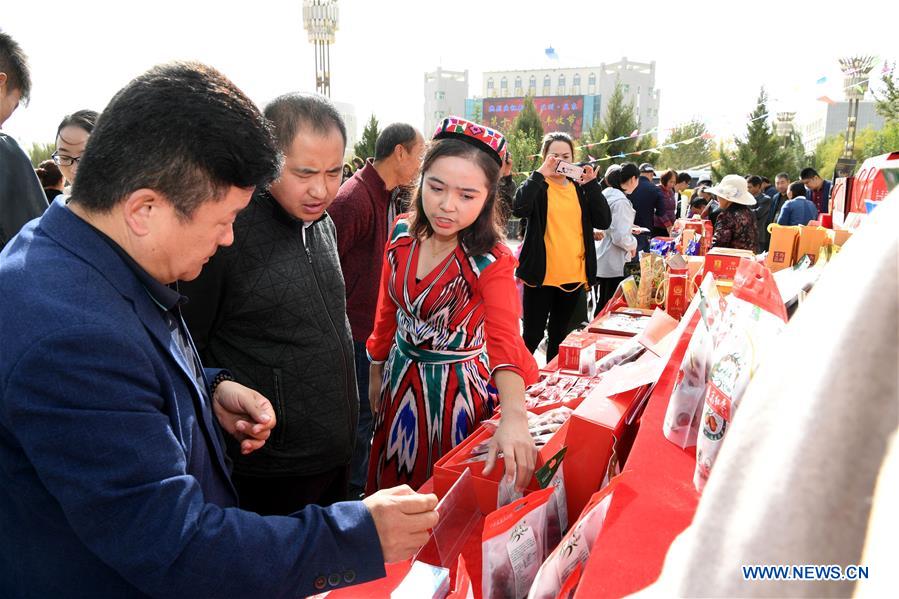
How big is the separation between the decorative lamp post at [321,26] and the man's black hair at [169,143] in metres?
36.7

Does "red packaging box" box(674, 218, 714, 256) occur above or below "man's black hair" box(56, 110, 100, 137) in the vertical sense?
below

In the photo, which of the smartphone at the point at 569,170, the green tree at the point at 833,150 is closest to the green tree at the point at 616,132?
the green tree at the point at 833,150

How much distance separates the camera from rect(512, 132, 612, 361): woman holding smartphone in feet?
13.5

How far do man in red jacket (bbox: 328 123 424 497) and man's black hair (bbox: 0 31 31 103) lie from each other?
1.48 metres

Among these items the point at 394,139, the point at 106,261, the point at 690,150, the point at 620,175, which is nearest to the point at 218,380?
the point at 106,261

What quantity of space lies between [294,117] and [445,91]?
80728 mm

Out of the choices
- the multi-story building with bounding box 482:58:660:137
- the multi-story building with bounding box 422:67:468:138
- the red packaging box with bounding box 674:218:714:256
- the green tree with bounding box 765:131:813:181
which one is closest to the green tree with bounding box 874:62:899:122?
the green tree with bounding box 765:131:813:181

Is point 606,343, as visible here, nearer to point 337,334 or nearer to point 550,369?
point 550,369

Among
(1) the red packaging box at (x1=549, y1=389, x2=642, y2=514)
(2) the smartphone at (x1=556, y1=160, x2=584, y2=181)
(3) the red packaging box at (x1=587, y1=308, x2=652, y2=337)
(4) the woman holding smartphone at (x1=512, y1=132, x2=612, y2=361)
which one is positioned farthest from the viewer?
(4) the woman holding smartphone at (x1=512, y1=132, x2=612, y2=361)

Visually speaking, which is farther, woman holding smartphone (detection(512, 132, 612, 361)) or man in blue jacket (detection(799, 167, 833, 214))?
man in blue jacket (detection(799, 167, 833, 214))

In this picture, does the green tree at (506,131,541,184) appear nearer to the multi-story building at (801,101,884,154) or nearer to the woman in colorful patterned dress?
the woman in colorful patterned dress

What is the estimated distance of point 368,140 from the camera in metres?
29.2

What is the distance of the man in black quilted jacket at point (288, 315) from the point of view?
1637 millimetres

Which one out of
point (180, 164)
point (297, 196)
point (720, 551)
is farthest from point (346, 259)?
point (720, 551)
